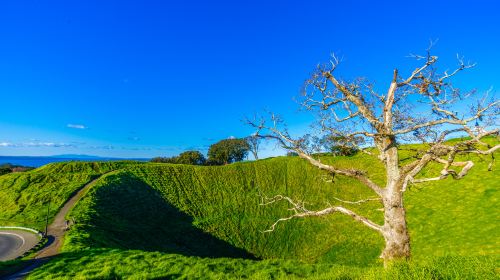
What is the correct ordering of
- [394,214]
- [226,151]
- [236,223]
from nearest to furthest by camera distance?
1. [394,214]
2. [236,223]
3. [226,151]

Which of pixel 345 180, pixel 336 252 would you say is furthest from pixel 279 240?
pixel 345 180

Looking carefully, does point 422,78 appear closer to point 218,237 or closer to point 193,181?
point 218,237

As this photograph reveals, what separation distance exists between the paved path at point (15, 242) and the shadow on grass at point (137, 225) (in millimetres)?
4804

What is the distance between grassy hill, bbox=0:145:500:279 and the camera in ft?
73.0

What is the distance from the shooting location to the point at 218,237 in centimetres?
5400

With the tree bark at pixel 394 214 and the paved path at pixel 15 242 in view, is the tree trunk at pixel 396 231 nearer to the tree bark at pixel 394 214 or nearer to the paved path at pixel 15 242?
the tree bark at pixel 394 214

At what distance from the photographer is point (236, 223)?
5825 cm

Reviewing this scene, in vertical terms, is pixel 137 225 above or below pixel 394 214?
below

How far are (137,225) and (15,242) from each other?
16811 mm

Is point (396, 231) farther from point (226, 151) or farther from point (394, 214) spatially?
point (226, 151)

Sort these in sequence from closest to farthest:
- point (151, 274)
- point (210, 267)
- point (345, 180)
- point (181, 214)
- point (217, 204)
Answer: point (151, 274)
point (210, 267)
point (181, 214)
point (217, 204)
point (345, 180)

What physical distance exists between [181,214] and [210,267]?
39.9m

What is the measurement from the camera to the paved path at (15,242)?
33.1m

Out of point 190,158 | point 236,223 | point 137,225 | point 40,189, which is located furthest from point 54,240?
point 190,158
